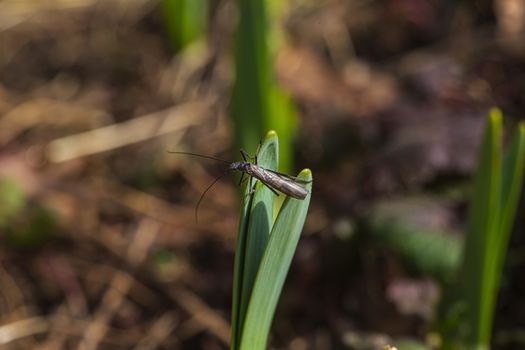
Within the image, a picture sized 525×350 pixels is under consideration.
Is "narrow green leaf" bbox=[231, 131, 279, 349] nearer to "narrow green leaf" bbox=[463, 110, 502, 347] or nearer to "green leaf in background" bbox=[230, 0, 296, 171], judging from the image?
"narrow green leaf" bbox=[463, 110, 502, 347]

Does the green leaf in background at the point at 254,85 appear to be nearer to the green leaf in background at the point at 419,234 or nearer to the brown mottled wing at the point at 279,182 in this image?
the green leaf in background at the point at 419,234

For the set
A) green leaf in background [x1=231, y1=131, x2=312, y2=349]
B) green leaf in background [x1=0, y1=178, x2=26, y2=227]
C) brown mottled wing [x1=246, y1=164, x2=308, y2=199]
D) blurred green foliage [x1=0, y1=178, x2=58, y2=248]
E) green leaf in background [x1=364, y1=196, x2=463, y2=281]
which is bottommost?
green leaf in background [x1=364, y1=196, x2=463, y2=281]

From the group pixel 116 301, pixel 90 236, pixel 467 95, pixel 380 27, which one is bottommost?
pixel 116 301

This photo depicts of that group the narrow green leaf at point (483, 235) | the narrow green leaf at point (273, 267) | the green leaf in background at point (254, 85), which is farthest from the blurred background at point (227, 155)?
the narrow green leaf at point (273, 267)

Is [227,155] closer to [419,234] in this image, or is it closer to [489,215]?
[419,234]

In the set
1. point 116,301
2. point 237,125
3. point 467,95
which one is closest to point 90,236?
point 116,301

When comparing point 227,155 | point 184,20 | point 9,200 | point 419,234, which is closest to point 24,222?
point 9,200

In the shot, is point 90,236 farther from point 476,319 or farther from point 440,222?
point 476,319

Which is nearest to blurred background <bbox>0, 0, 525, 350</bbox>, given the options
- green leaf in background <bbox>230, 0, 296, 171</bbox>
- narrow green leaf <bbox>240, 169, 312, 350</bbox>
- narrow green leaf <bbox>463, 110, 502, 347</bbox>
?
green leaf in background <bbox>230, 0, 296, 171</bbox>
